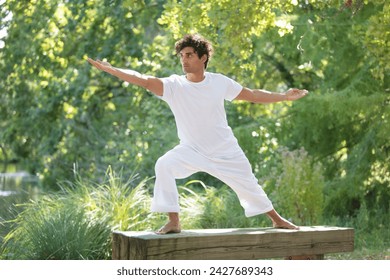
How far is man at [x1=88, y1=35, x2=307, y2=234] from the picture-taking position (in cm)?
488

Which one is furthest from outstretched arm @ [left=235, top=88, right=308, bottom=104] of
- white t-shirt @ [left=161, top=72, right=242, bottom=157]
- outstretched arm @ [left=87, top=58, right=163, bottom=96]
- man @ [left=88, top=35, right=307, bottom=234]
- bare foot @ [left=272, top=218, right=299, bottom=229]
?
bare foot @ [left=272, top=218, right=299, bottom=229]

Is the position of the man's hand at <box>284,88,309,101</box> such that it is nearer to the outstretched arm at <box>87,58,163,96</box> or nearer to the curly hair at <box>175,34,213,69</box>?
the curly hair at <box>175,34,213,69</box>

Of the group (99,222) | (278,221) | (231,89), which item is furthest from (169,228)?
(99,222)

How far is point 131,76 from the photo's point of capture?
15.6 feet

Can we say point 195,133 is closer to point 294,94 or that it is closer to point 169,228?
Result: point 169,228

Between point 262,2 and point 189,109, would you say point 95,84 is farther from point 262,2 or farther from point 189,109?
point 189,109

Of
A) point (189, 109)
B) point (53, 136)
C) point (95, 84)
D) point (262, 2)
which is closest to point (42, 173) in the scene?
point (53, 136)

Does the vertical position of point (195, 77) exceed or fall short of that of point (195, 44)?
it falls short

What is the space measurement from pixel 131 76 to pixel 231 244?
123cm

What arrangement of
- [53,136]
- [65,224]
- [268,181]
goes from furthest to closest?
[53,136] < [268,181] < [65,224]

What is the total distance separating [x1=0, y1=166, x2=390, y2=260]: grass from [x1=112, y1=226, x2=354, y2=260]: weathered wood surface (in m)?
1.70
